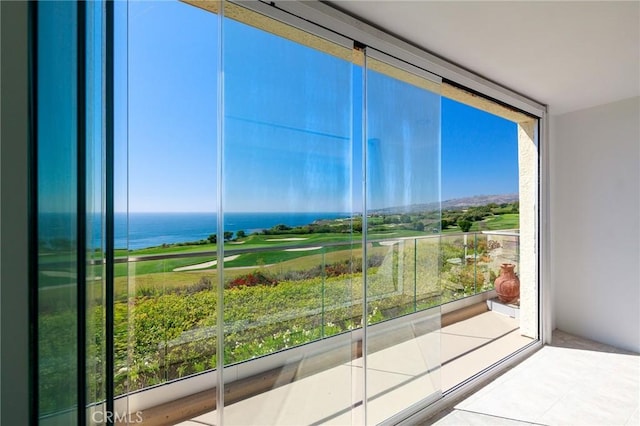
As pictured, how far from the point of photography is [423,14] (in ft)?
6.64

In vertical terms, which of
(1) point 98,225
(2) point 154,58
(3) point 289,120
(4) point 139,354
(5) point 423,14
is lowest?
(4) point 139,354

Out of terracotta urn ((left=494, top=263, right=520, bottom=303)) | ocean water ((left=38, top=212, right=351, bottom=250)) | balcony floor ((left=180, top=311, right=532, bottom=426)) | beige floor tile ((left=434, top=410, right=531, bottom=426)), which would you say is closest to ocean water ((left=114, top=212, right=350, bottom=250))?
ocean water ((left=38, top=212, right=351, bottom=250))

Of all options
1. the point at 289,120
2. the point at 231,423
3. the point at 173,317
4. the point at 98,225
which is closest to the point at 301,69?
the point at 289,120

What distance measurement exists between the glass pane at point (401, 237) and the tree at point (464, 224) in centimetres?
278

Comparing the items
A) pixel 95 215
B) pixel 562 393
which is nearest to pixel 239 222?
pixel 95 215

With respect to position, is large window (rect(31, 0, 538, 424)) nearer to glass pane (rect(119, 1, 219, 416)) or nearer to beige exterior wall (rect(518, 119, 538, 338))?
glass pane (rect(119, 1, 219, 416))

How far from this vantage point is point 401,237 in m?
2.49

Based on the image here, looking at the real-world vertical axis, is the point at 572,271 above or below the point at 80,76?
below

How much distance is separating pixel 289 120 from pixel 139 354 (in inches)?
83.9

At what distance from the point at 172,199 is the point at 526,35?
2.75 m

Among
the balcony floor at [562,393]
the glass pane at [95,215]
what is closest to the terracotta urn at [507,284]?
the balcony floor at [562,393]

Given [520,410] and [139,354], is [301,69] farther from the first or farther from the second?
[520,410]

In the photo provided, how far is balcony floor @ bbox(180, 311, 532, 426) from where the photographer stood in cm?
194

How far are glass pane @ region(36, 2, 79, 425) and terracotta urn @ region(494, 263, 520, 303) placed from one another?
17.5ft
